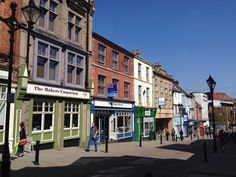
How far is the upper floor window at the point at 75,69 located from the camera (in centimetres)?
2124

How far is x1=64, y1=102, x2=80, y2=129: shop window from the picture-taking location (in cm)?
2052

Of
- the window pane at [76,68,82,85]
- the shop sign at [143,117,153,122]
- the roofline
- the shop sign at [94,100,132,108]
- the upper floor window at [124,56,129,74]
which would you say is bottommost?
the shop sign at [143,117,153,122]

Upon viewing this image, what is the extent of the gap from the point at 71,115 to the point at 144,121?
16.2 m

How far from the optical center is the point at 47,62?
746 inches

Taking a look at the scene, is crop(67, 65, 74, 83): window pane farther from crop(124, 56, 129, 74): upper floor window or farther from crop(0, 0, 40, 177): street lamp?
crop(0, 0, 40, 177): street lamp

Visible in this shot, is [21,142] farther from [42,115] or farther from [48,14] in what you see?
[48,14]

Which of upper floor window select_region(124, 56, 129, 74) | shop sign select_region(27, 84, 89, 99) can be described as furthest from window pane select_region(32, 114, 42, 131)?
upper floor window select_region(124, 56, 129, 74)

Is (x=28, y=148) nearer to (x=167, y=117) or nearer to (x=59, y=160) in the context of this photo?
(x=59, y=160)

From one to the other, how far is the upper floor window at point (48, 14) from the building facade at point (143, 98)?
15.4m

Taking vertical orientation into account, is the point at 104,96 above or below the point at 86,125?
above

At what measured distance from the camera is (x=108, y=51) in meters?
27.7


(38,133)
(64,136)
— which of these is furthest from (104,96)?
(38,133)

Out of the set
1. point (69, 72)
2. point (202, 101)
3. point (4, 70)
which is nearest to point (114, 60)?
point (69, 72)

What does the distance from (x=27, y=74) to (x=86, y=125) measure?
308 inches
